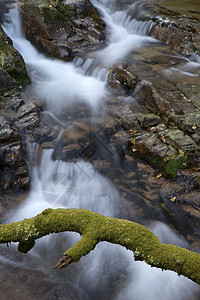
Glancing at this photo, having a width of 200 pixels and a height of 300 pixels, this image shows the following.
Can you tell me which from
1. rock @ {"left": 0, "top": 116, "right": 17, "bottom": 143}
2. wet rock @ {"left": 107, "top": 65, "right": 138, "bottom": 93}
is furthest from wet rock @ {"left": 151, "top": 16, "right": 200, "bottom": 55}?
rock @ {"left": 0, "top": 116, "right": 17, "bottom": 143}

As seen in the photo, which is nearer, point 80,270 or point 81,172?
point 80,270

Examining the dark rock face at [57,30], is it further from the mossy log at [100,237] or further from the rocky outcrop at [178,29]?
the mossy log at [100,237]

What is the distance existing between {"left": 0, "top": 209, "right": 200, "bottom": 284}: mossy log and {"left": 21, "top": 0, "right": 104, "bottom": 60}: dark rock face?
33.9 feet

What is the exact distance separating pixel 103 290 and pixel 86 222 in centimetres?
128

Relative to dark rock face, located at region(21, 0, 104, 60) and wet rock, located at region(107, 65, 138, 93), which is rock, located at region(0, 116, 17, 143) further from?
dark rock face, located at region(21, 0, 104, 60)

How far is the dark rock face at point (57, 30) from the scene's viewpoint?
39.2 feet

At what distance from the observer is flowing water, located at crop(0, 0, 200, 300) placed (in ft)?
12.4

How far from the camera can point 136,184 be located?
640 cm

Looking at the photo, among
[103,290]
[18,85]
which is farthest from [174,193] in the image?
[18,85]

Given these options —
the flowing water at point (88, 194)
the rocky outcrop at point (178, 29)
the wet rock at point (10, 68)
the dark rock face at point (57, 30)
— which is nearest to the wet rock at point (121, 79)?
the flowing water at point (88, 194)

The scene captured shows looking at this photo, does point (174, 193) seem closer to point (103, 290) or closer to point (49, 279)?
point (103, 290)

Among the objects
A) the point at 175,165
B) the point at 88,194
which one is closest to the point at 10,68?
the point at 88,194

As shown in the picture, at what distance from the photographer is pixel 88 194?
20.3ft

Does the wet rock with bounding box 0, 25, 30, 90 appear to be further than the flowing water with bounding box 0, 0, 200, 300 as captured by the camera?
Yes
